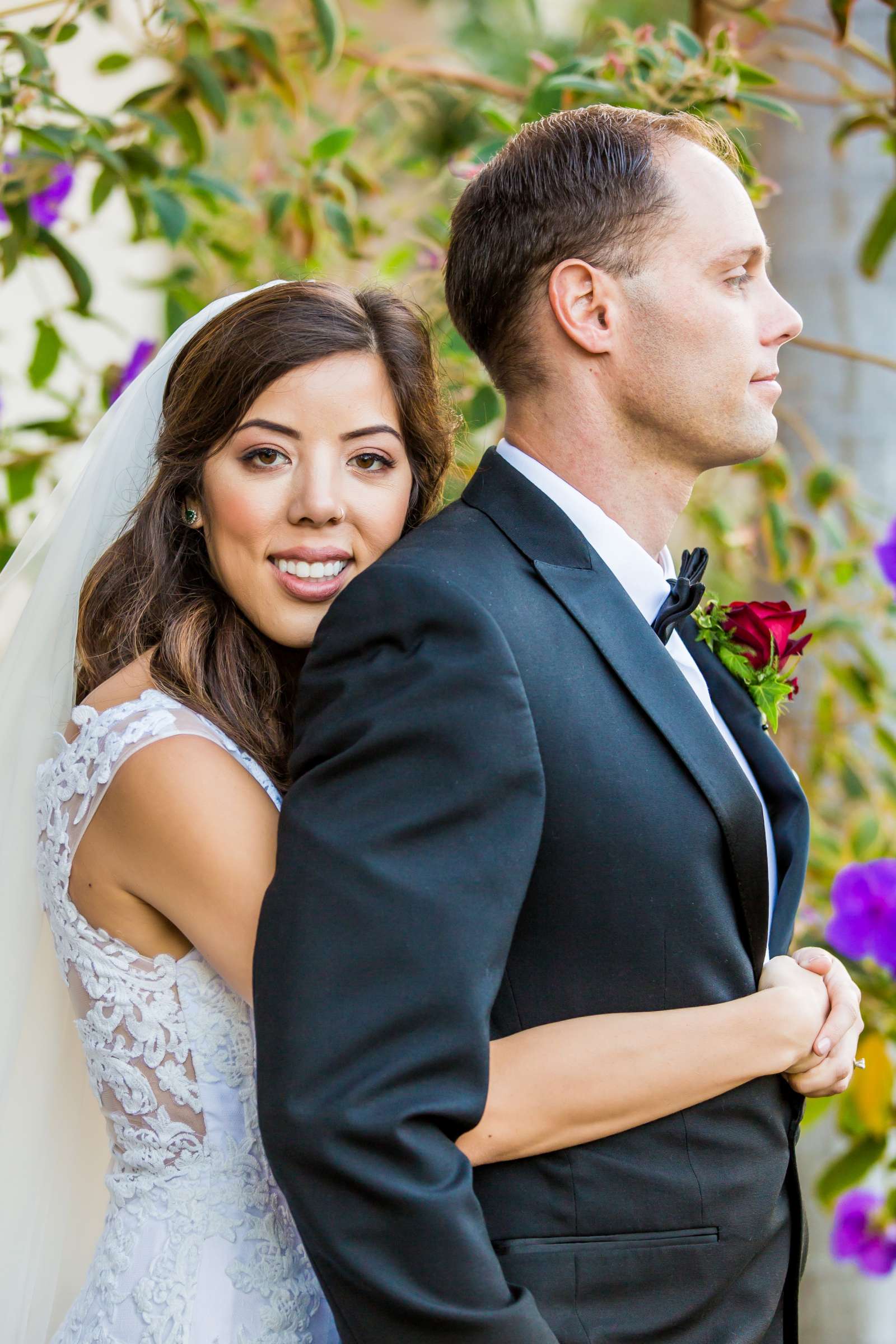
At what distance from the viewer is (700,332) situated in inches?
56.5

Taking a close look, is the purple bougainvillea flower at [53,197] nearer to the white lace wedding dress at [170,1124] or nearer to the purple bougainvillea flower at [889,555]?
the white lace wedding dress at [170,1124]

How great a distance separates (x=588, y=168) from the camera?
1495 mm

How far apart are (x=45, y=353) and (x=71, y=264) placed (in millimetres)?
220

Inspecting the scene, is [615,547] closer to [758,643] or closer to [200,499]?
[758,643]

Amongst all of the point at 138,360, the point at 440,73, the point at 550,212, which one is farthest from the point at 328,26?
the point at 550,212

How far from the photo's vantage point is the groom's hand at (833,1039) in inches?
52.0

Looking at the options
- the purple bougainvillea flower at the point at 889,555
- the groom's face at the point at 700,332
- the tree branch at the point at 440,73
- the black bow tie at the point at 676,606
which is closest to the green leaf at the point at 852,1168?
the purple bougainvillea flower at the point at 889,555

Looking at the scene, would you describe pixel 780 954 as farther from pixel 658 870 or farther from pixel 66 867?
pixel 66 867

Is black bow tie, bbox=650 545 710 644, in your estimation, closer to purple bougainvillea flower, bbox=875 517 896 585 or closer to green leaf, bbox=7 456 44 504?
purple bougainvillea flower, bbox=875 517 896 585

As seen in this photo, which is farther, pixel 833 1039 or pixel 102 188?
pixel 102 188

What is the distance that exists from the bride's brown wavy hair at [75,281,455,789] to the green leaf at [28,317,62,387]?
816 mm

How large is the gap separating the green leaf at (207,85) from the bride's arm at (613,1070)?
1963mm

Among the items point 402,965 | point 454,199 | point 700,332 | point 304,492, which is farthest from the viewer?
point 454,199

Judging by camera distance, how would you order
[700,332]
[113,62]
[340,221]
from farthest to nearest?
[113,62] < [340,221] < [700,332]
